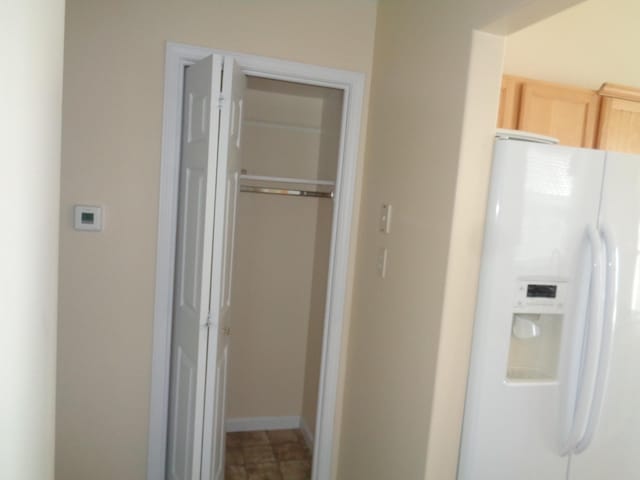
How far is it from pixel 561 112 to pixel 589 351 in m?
1.29

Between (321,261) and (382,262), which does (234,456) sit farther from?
(382,262)

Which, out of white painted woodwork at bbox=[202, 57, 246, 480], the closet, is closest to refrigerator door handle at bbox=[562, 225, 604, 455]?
white painted woodwork at bbox=[202, 57, 246, 480]

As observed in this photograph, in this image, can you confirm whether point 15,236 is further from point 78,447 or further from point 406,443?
point 78,447

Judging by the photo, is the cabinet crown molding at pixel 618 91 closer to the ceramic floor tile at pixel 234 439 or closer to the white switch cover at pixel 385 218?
the white switch cover at pixel 385 218

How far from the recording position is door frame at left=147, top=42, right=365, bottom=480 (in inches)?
79.4

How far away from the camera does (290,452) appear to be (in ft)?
9.38

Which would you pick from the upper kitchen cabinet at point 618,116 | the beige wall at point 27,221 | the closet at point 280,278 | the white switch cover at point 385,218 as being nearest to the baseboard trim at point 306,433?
the closet at point 280,278

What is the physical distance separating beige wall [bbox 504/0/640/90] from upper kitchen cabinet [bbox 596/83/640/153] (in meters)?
0.13

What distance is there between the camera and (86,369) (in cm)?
204

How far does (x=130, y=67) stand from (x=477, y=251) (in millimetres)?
1625

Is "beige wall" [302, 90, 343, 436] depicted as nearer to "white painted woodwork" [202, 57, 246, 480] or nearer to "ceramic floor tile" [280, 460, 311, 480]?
"ceramic floor tile" [280, 460, 311, 480]

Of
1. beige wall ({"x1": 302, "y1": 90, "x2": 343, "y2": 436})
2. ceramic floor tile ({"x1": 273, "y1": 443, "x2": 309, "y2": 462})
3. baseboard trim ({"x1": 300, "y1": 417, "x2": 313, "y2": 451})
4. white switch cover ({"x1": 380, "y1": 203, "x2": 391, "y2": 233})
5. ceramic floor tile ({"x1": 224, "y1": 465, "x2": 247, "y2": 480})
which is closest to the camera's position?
white switch cover ({"x1": 380, "y1": 203, "x2": 391, "y2": 233})

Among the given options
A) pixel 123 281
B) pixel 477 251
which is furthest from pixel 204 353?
pixel 477 251

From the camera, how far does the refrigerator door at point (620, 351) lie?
4.91ft
